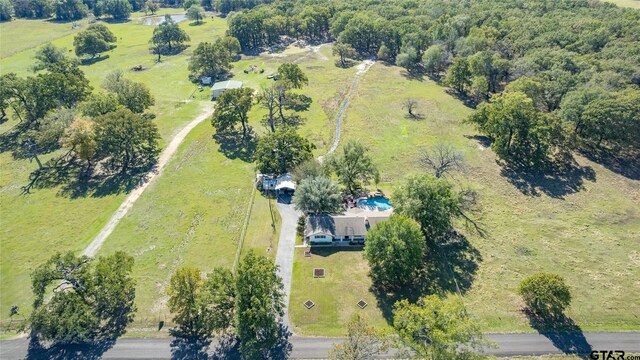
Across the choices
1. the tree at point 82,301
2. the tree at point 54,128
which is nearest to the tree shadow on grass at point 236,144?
the tree at point 54,128

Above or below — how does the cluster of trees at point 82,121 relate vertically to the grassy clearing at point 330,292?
above

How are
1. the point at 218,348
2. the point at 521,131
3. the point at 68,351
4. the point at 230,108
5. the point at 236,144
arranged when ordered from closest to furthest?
the point at 218,348 → the point at 68,351 → the point at 521,131 → the point at 236,144 → the point at 230,108

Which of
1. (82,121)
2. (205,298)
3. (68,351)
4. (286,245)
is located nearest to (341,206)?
(286,245)

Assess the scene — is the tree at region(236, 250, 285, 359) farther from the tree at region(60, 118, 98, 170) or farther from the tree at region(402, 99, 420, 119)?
the tree at region(402, 99, 420, 119)

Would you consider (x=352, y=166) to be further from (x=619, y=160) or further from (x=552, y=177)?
Answer: (x=619, y=160)

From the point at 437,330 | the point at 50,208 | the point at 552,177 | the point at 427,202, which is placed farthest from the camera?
the point at 552,177

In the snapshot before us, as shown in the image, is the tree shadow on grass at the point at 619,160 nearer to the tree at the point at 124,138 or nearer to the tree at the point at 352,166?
the tree at the point at 352,166

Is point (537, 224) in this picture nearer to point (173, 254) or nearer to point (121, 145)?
point (173, 254)
